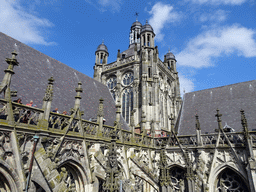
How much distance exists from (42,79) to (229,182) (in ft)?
41.0

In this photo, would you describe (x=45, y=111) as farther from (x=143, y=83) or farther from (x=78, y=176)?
(x=143, y=83)

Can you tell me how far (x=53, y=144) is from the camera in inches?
280

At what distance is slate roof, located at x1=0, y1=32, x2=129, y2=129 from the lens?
900cm

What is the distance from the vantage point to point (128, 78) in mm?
21047

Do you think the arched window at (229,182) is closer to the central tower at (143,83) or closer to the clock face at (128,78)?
the central tower at (143,83)

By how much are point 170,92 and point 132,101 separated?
6755 millimetres

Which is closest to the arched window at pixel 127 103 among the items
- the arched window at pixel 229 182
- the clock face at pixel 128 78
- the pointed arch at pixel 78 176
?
the clock face at pixel 128 78

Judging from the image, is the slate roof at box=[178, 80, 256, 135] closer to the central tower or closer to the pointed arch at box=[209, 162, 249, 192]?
the central tower

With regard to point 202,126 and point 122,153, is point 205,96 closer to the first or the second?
point 202,126

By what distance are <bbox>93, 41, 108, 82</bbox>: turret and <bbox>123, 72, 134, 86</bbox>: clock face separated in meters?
3.70

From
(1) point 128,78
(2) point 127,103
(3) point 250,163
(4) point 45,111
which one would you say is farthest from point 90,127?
(1) point 128,78

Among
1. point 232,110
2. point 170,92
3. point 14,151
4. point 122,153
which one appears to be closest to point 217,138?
point 232,110

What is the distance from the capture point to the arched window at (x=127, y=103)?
19.5 meters

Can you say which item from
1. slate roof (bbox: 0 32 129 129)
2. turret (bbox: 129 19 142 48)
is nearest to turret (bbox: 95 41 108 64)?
turret (bbox: 129 19 142 48)
